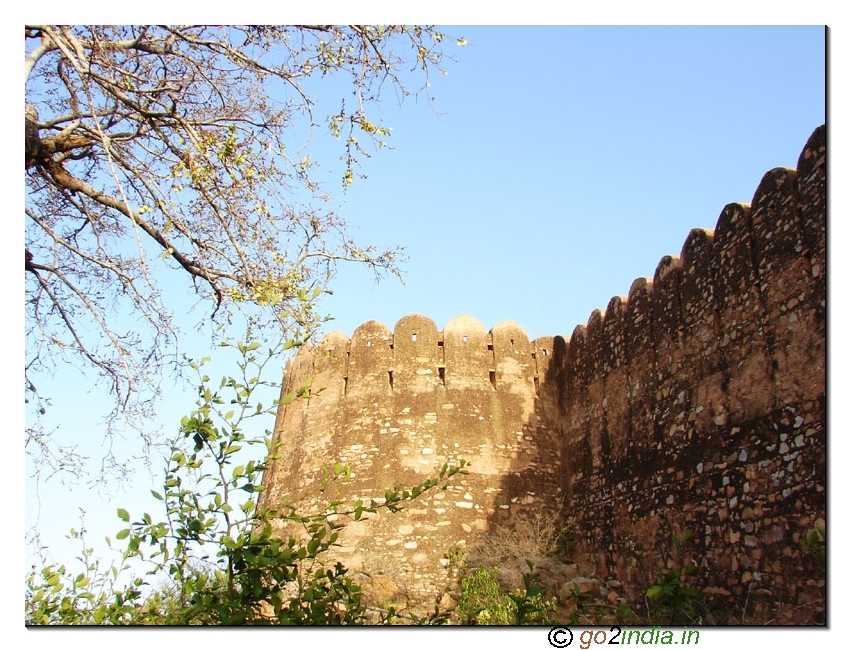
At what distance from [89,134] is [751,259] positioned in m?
5.83

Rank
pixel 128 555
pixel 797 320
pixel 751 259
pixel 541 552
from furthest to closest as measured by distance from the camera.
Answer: pixel 541 552 < pixel 751 259 < pixel 797 320 < pixel 128 555

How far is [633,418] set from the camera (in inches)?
348

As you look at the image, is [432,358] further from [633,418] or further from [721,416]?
[721,416]

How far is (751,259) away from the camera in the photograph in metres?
7.30

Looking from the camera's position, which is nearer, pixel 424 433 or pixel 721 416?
pixel 721 416

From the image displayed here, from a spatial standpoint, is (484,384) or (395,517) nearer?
(395,517)

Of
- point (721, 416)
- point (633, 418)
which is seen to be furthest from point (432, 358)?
point (721, 416)

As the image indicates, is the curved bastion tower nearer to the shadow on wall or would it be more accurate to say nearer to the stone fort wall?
the stone fort wall

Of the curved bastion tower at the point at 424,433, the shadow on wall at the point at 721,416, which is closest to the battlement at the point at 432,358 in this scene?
the curved bastion tower at the point at 424,433

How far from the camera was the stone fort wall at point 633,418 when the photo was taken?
6434 millimetres

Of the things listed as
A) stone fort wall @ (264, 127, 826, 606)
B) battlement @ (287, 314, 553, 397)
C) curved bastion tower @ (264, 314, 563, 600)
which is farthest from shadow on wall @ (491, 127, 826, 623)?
battlement @ (287, 314, 553, 397)

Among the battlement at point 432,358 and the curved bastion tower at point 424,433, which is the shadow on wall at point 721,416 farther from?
the battlement at point 432,358
